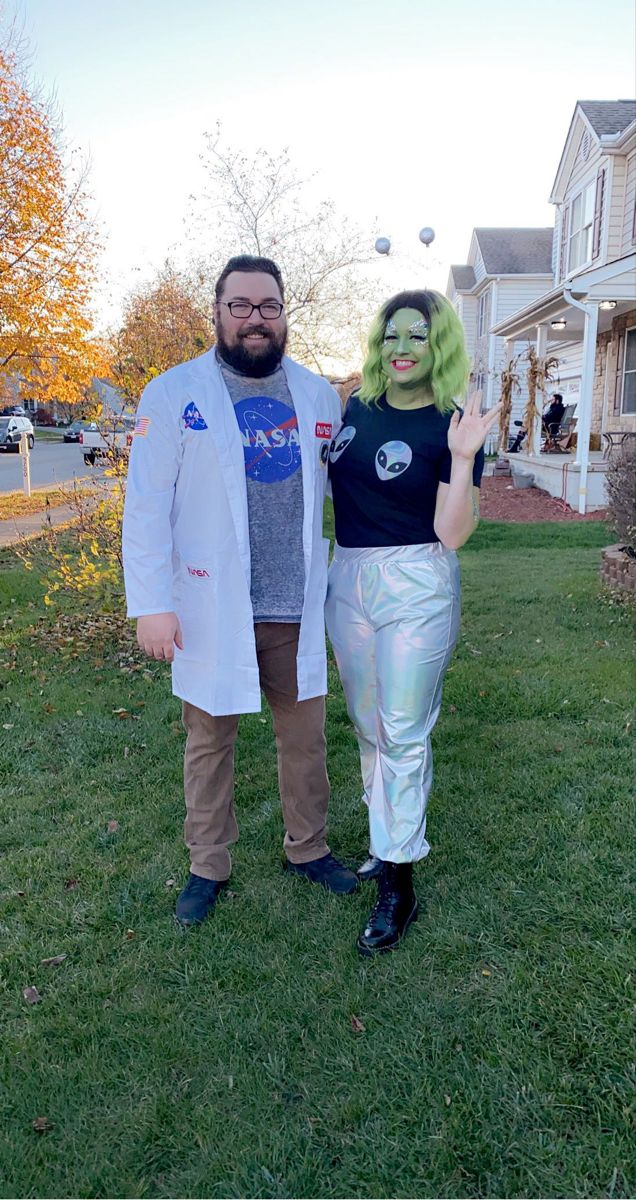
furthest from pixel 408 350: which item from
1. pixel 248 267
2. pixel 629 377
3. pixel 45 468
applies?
pixel 45 468

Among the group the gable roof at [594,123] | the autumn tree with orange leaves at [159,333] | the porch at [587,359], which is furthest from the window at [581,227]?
the autumn tree with orange leaves at [159,333]

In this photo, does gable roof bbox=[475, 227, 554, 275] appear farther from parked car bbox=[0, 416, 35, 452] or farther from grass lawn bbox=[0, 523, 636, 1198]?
grass lawn bbox=[0, 523, 636, 1198]

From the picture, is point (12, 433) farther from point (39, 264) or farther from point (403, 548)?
point (403, 548)

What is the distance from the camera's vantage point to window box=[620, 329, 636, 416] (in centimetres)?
1538

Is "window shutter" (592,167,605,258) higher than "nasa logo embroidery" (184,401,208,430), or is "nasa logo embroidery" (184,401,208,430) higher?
"window shutter" (592,167,605,258)

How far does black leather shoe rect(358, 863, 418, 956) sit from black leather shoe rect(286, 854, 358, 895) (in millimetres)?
252

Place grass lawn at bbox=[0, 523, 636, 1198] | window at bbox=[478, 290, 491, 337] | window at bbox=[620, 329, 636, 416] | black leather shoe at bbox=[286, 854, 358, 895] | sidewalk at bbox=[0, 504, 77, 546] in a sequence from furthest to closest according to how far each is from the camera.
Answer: window at bbox=[478, 290, 491, 337] < window at bbox=[620, 329, 636, 416] < sidewalk at bbox=[0, 504, 77, 546] < black leather shoe at bbox=[286, 854, 358, 895] < grass lawn at bbox=[0, 523, 636, 1198]

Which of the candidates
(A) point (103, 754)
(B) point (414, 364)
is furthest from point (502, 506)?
(B) point (414, 364)

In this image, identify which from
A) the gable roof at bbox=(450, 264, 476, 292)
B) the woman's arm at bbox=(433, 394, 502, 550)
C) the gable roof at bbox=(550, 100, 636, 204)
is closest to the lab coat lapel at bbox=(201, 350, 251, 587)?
the woman's arm at bbox=(433, 394, 502, 550)

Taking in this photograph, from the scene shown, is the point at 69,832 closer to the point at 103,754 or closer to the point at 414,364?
the point at 103,754

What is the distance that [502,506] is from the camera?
→ 44.7ft

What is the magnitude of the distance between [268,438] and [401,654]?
2.71 ft

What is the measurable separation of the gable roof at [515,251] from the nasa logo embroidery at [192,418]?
28274 mm

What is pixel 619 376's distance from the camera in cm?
1592
